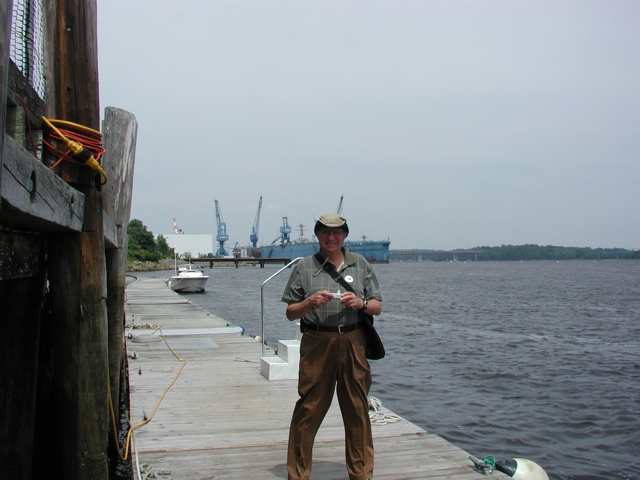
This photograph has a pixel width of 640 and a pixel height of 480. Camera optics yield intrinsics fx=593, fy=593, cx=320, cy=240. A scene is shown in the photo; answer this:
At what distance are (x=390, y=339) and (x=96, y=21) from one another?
15.6 metres

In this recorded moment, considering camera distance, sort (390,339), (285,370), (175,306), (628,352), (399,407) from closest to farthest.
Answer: (285,370)
(399,407)
(628,352)
(390,339)
(175,306)

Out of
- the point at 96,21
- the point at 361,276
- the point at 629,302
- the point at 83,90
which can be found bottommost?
the point at 629,302

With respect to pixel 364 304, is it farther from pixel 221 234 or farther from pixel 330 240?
pixel 221 234

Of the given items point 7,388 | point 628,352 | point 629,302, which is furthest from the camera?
point 629,302

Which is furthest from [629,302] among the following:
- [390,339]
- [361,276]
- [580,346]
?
[361,276]

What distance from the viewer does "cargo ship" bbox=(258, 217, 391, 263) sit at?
5182 inches

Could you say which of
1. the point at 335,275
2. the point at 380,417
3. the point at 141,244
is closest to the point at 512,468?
the point at 380,417

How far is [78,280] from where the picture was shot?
395 centimetres

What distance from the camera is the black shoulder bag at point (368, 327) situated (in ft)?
12.8

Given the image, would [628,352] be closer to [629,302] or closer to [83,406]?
[83,406]

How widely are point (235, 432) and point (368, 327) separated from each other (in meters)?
2.27

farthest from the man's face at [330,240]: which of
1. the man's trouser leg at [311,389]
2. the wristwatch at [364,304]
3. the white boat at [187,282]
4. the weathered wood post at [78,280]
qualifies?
the white boat at [187,282]

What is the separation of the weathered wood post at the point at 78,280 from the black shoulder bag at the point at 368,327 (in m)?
1.57

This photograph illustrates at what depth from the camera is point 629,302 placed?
34.8 metres
